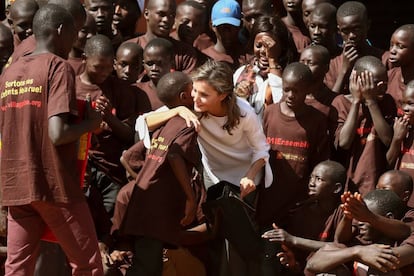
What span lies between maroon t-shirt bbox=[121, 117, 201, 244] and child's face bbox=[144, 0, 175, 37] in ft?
5.53

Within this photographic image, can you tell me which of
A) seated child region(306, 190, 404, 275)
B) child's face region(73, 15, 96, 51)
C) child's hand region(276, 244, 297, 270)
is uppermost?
child's face region(73, 15, 96, 51)

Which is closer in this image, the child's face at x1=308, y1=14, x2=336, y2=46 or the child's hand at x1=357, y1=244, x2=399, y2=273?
the child's hand at x1=357, y1=244, x2=399, y2=273

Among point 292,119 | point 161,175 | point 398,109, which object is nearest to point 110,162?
point 161,175

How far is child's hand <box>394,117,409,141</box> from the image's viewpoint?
290 inches

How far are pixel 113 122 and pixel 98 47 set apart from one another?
527 mm

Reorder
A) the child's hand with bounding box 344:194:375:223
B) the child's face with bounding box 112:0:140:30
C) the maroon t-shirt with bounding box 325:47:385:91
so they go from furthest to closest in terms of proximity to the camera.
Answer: the child's face with bounding box 112:0:140:30 → the maroon t-shirt with bounding box 325:47:385:91 → the child's hand with bounding box 344:194:375:223

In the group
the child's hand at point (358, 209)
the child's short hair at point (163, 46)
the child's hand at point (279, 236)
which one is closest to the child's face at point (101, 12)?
the child's short hair at point (163, 46)

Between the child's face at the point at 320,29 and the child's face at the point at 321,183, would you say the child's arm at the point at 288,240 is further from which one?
the child's face at the point at 320,29

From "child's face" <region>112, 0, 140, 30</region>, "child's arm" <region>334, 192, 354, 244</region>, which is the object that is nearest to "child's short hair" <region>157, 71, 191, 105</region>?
"child's arm" <region>334, 192, 354, 244</region>

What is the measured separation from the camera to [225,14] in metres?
8.68

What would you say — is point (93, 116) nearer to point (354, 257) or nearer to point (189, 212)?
point (189, 212)

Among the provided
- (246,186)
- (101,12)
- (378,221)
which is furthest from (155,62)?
(378,221)

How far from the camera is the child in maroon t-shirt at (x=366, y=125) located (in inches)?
293

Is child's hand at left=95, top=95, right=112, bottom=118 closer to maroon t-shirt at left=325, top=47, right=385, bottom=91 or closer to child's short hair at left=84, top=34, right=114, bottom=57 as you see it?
child's short hair at left=84, top=34, right=114, bottom=57
